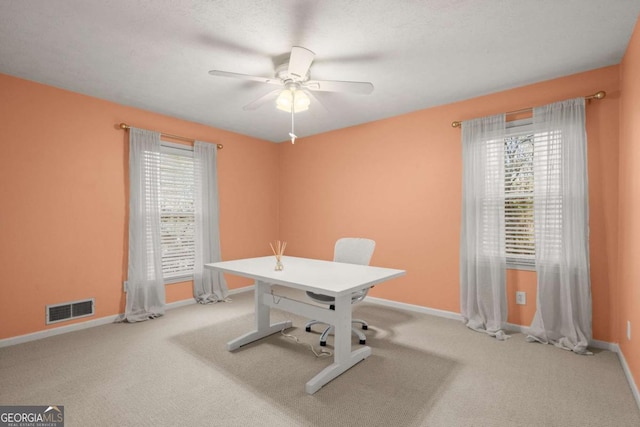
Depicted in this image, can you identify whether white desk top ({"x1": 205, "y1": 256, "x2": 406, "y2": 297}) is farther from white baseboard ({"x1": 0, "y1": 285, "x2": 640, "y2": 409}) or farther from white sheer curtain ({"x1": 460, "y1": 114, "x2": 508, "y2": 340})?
white baseboard ({"x1": 0, "y1": 285, "x2": 640, "y2": 409})

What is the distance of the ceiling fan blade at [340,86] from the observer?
7.58 feet

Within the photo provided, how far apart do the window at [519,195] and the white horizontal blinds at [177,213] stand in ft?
13.1

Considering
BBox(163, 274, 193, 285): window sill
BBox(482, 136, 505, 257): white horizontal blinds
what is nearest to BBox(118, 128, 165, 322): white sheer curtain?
BBox(163, 274, 193, 285): window sill

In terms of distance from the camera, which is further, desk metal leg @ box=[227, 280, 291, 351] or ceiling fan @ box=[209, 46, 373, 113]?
desk metal leg @ box=[227, 280, 291, 351]

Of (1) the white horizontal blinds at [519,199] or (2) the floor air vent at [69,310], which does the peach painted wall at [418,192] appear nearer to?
(1) the white horizontal blinds at [519,199]

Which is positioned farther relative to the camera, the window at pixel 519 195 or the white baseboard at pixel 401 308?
the window at pixel 519 195

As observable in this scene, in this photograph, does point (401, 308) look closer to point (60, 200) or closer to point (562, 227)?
point (562, 227)

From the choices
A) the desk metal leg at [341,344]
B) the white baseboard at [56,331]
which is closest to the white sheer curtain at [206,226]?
the white baseboard at [56,331]

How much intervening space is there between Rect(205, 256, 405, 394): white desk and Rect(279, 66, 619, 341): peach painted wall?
4.73 feet

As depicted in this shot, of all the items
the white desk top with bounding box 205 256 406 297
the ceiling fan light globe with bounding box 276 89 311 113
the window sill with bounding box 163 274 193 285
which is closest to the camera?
the white desk top with bounding box 205 256 406 297

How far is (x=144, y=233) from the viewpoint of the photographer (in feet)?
11.9

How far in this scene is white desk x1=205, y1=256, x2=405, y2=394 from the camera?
209 cm

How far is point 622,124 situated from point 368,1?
8.09ft

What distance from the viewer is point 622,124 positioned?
253 centimetres
